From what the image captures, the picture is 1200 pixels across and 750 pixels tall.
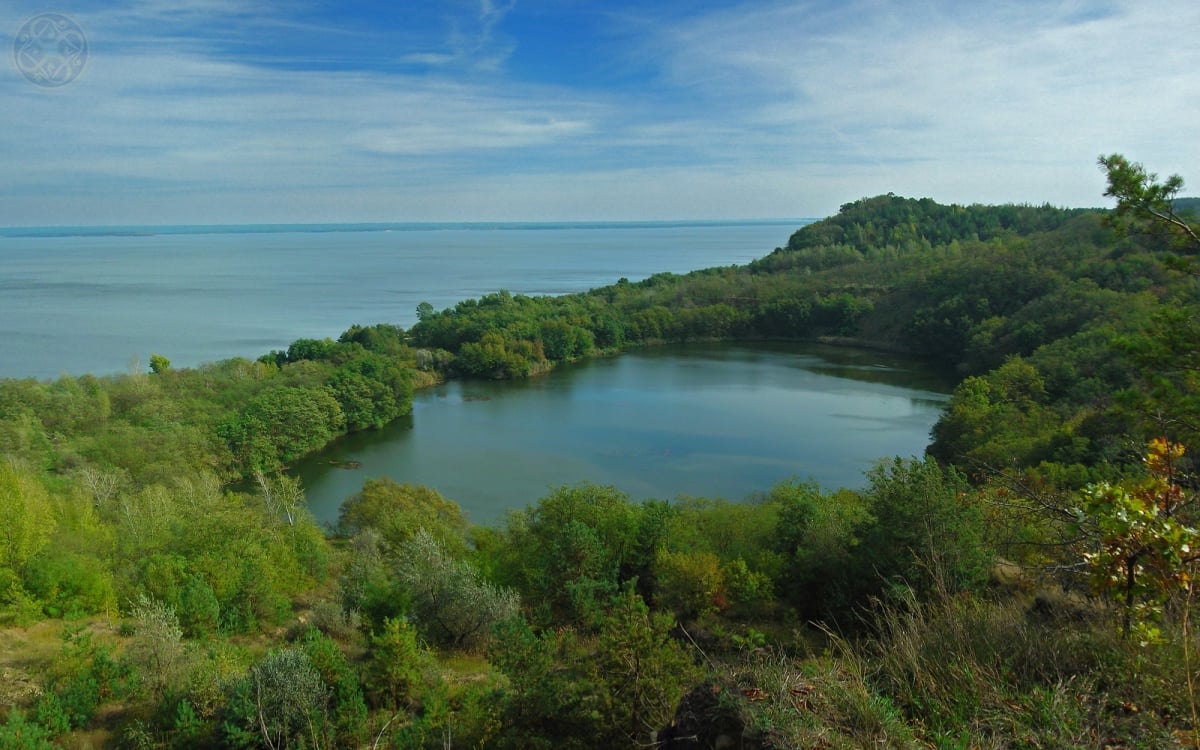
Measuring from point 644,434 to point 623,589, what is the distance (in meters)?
16.3

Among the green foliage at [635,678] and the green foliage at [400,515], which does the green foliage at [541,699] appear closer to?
the green foliage at [635,678]

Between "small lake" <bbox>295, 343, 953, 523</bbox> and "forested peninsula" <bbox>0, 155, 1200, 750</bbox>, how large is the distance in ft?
9.24

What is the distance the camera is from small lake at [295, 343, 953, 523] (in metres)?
22.4

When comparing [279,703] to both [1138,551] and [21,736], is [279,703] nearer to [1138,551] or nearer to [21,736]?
[21,736]

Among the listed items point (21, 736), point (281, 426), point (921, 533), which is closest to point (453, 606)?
point (21, 736)

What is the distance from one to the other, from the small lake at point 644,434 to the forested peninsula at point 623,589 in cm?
282

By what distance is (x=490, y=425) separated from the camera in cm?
3005

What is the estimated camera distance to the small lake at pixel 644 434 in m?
22.4

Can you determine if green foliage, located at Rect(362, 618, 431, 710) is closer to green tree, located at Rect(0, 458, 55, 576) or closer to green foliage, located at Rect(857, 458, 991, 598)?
green foliage, located at Rect(857, 458, 991, 598)

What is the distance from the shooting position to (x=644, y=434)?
27.9m

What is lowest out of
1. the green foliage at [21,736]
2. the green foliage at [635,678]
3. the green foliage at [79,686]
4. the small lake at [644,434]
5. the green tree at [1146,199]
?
the small lake at [644,434]

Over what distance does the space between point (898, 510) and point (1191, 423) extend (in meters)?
4.82

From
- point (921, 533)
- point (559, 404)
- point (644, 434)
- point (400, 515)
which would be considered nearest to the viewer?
point (921, 533)

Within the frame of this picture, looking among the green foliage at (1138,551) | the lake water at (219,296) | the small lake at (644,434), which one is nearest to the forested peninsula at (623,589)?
the green foliage at (1138,551)
